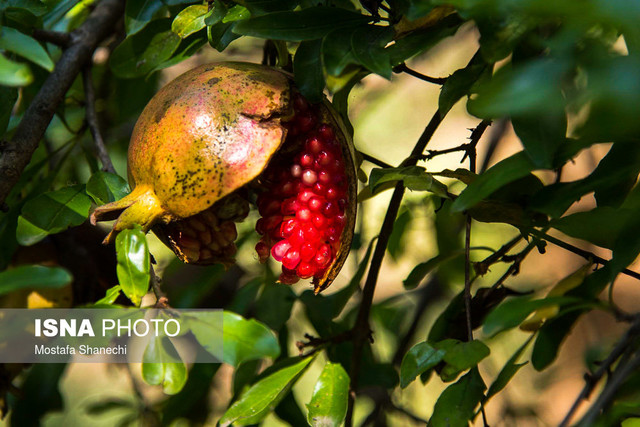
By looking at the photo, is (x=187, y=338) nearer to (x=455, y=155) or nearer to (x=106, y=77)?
(x=106, y=77)

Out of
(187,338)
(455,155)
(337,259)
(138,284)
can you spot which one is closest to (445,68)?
(455,155)

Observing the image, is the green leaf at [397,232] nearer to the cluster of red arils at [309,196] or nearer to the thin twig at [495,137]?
the thin twig at [495,137]

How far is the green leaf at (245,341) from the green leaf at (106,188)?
0.25 metres

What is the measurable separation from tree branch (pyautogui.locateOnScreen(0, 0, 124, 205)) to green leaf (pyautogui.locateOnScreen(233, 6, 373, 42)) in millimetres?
343

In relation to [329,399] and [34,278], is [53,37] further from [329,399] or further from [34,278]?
[329,399]

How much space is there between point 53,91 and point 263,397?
1.69 ft

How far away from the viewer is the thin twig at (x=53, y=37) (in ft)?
3.20

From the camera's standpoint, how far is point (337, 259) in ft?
2.77

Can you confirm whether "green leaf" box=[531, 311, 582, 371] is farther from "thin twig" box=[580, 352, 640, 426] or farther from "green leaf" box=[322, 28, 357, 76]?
"green leaf" box=[322, 28, 357, 76]

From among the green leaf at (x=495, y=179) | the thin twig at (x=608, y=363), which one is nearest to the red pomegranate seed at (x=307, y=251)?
the green leaf at (x=495, y=179)

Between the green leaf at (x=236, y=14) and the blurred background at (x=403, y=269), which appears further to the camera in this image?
the blurred background at (x=403, y=269)

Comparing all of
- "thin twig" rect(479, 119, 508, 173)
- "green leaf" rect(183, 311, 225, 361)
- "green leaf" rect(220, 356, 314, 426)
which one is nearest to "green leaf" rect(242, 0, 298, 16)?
"green leaf" rect(183, 311, 225, 361)

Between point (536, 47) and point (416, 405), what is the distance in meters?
1.28

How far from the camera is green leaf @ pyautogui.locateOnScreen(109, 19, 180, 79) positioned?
0.98 metres
